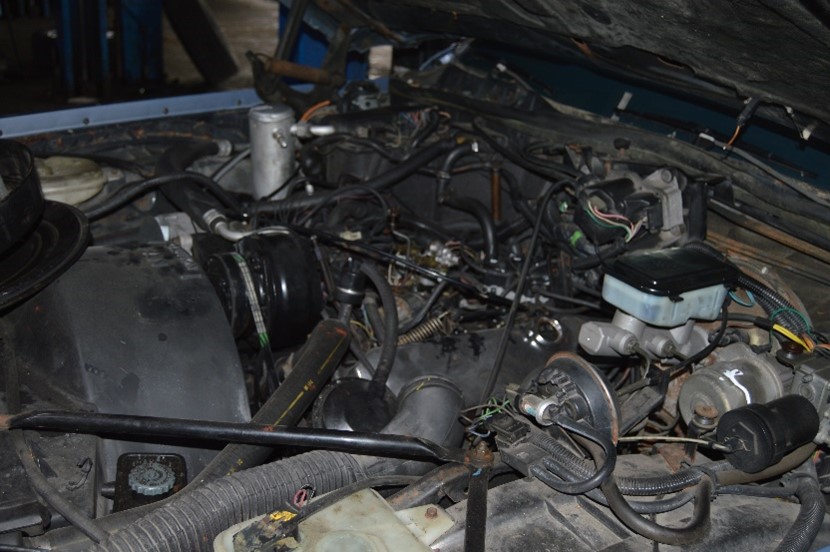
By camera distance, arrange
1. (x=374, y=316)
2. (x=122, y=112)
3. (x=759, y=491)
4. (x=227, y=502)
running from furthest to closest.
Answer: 1. (x=122, y=112)
2. (x=374, y=316)
3. (x=759, y=491)
4. (x=227, y=502)

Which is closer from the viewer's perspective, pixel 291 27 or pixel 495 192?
pixel 495 192

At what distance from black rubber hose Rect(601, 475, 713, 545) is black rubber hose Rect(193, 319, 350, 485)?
67 centimetres

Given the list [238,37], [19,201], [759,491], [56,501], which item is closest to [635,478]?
[759,491]

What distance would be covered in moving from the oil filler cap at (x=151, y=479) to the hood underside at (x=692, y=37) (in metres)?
1.25

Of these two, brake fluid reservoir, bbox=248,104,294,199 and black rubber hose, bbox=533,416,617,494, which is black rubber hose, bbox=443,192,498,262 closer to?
brake fluid reservoir, bbox=248,104,294,199

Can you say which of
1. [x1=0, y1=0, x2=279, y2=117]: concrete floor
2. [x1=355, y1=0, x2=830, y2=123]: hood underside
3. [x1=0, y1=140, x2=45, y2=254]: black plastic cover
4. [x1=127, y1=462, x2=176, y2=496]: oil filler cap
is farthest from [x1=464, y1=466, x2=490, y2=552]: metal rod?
[x1=0, y1=0, x2=279, y2=117]: concrete floor

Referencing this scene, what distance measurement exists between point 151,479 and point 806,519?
3.88ft

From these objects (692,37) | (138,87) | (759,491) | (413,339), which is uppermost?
(692,37)

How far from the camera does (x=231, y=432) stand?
4.82ft

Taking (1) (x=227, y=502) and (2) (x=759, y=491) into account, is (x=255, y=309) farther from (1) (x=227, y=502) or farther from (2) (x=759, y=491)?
(2) (x=759, y=491)

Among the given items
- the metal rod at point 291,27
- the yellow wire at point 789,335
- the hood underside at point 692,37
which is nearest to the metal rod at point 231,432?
the yellow wire at point 789,335

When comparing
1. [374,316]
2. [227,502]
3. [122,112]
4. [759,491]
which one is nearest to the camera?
[227,502]

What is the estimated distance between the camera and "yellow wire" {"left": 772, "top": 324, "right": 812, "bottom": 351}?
1688 mm

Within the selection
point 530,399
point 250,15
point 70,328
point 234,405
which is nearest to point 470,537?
point 530,399
